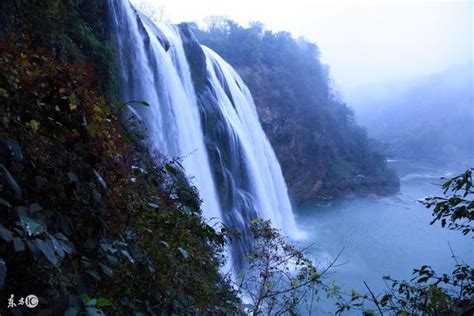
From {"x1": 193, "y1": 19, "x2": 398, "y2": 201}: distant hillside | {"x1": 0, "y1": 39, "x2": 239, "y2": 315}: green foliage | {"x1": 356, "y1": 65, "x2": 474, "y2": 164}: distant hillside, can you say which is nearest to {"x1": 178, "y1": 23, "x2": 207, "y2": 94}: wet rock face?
{"x1": 0, "y1": 39, "x2": 239, "y2": 315}: green foliage

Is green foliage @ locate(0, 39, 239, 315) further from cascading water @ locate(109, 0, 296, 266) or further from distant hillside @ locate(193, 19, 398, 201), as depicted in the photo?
distant hillside @ locate(193, 19, 398, 201)

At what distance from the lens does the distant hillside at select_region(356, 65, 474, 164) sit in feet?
198

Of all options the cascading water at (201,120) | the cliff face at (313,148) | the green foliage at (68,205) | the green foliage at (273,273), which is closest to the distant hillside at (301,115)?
the cliff face at (313,148)

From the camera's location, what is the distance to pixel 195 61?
14.9 meters

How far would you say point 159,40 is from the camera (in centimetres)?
1279

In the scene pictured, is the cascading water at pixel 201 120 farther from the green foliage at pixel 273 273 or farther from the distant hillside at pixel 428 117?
the distant hillside at pixel 428 117

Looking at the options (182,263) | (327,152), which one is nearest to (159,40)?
(182,263)

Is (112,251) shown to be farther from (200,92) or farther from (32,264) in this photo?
(200,92)

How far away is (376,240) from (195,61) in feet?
37.2

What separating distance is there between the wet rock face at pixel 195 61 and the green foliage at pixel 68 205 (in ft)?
39.2

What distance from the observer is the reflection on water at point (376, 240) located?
42.3 ft

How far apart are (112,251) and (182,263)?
1.28 m

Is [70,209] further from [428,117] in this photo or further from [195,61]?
[428,117]

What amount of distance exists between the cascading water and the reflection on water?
265cm
